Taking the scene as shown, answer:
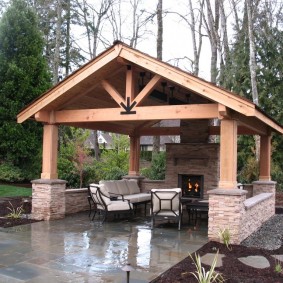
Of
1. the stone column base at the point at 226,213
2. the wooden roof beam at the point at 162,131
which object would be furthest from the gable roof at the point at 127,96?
the wooden roof beam at the point at 162,131

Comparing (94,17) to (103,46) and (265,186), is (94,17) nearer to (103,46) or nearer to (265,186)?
(103,46)

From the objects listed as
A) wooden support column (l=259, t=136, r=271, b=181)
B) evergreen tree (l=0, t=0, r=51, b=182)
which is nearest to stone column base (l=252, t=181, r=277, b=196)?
wooden support column (l=259, t=136, r=271, b=181)

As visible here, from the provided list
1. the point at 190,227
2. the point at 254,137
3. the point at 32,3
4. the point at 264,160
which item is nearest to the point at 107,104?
the point at 190,227

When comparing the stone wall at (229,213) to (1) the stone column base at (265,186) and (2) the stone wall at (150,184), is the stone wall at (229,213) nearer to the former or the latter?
(1) the stone column base at (265,186)

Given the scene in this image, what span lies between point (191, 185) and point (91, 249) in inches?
245

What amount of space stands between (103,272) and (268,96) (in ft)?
54.4

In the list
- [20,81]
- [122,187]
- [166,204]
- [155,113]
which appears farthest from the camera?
[20,81]

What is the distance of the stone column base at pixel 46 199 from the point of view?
31.6 ft

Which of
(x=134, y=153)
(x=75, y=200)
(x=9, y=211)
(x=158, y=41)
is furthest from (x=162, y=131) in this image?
(x=158, y=41)

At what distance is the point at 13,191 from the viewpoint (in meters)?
14.2

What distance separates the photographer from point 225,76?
21.2 metres

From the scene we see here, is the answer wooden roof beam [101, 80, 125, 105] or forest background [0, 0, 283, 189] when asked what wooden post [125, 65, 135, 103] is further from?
forest background [0, 0, 283, 189]

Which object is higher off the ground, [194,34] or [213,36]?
[194,34]

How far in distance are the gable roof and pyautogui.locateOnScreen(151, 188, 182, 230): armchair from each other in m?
1.74
